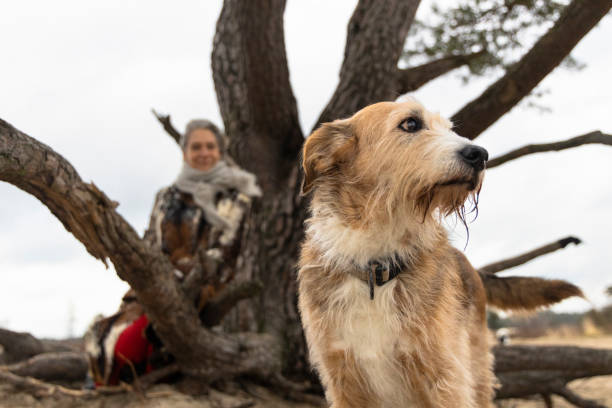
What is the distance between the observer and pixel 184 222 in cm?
613

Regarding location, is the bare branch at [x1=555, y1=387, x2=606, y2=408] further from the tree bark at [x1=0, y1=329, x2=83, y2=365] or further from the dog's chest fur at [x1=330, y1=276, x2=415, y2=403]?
the tree bark at [x1=0, y1=329, x2=83, y2=365]

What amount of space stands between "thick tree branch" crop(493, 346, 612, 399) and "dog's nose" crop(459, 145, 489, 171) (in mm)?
4632

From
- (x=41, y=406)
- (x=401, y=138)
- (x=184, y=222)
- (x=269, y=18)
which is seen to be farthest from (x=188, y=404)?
(x=269, y=18)

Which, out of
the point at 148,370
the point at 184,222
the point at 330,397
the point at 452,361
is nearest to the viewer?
the point at 452,361

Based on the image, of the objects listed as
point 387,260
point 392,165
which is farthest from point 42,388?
point 392,165

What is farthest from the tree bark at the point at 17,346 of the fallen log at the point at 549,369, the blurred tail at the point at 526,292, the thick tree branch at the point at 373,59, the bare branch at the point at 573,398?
the bare branch at the point at 573,398

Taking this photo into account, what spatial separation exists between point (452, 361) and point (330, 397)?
2.52 feet

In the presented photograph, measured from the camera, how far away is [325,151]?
11.1 ft

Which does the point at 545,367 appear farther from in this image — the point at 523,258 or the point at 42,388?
the point at 42,388

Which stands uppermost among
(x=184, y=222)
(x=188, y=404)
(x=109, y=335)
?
(x=184, y=222)

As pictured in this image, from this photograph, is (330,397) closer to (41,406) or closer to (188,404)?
(188,404)

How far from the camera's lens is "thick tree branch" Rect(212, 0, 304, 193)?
21.8 ft

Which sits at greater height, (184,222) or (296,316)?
(184,222)

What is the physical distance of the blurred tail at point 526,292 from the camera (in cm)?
446
